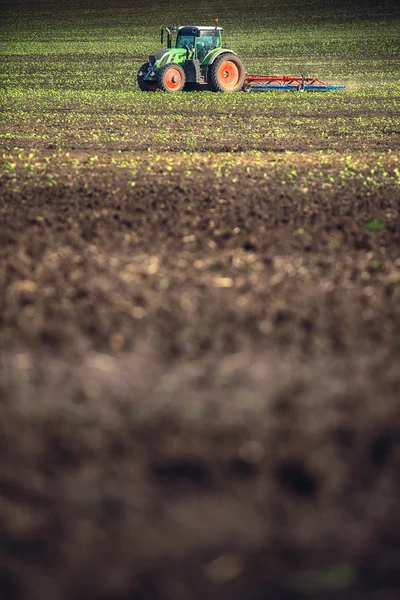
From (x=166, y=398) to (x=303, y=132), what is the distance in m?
13.5

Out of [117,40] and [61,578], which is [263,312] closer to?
[61,578]

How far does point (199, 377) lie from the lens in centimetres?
512

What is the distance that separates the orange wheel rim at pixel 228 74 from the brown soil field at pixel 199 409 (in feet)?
55.4

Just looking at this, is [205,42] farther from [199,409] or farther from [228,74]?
[199,409]

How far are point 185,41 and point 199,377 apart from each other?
2200 cm

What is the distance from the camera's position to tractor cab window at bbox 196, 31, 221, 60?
82.5ft

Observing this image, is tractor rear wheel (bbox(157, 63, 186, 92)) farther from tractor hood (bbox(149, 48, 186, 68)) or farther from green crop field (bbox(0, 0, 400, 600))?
green crop field (bbox(0, 0, 400, 600))

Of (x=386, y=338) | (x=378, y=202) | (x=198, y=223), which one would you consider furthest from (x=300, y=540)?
(x=378, y=202)

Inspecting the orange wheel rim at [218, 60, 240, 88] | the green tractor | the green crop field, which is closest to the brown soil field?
the green crop field

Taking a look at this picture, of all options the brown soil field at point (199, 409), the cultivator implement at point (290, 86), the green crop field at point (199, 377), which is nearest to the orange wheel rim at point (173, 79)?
the cultivator implement at point (290, 86)

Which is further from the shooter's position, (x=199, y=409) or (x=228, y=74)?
(x=228, y=74)

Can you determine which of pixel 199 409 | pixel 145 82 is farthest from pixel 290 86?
pixel 199 409

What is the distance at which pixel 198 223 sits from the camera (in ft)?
30.4

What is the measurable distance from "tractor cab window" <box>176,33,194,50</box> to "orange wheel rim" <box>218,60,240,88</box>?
120cm
